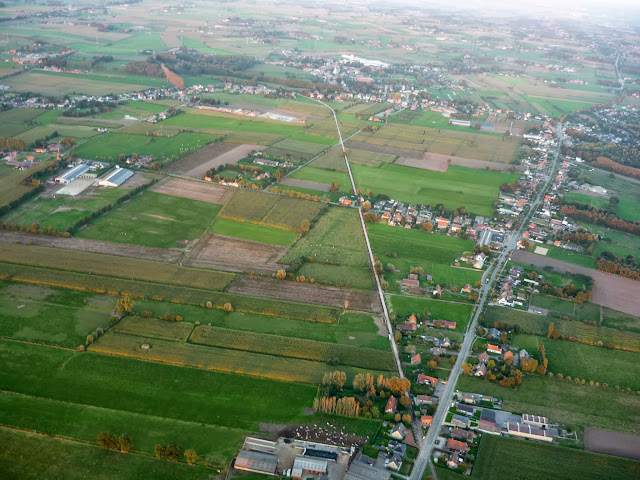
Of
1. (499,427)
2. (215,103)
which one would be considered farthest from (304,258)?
(215,103)

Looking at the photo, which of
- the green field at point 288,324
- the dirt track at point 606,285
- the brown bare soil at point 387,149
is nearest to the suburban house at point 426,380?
the green field at point 288,324

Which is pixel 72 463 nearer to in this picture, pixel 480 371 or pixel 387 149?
pixel 480 371

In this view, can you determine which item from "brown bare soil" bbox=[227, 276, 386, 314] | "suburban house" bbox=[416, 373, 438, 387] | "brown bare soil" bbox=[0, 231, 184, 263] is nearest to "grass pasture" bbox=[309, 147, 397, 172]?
"brown bare soil" bbox=[0, 231, 184, 263]

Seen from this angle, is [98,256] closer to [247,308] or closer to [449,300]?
[247,308]

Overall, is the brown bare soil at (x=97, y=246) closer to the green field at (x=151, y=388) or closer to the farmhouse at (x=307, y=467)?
the green field at (x=151, y=388)

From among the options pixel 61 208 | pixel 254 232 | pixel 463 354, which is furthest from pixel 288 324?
pixel 61 208
